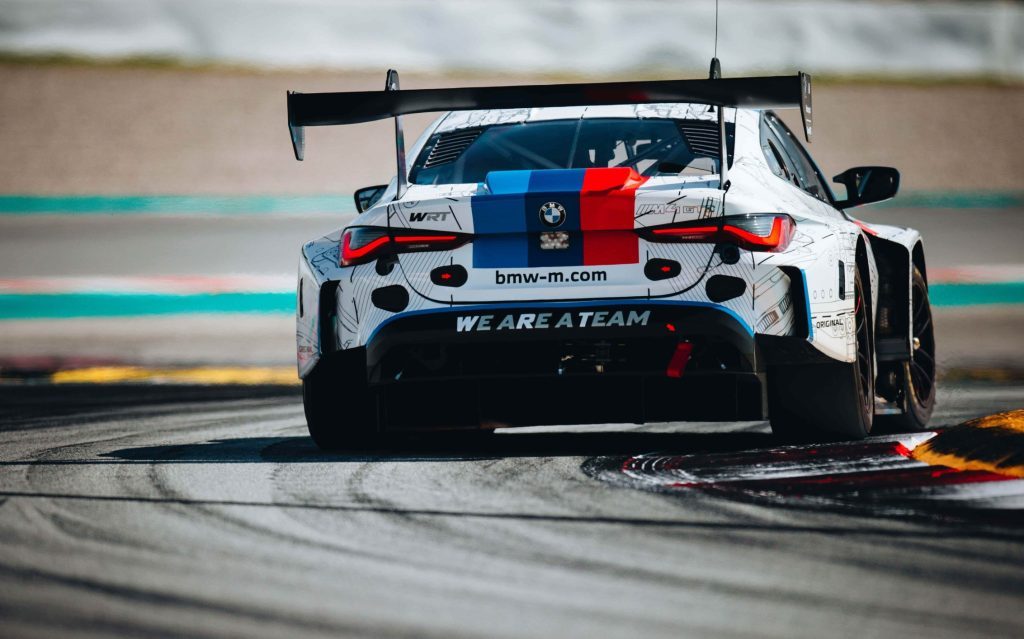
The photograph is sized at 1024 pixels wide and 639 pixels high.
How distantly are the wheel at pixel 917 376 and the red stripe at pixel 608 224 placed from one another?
1.68 meters

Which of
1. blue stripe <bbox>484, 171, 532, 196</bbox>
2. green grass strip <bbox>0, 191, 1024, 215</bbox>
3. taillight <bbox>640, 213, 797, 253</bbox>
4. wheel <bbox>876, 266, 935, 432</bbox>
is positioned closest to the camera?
taillight <bbox>640, 213, 797, 253</bbox>

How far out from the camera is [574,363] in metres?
6.38

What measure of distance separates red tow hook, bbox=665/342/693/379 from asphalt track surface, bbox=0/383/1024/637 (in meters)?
0.38

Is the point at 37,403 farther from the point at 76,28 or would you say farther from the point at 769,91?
the point at 76,28

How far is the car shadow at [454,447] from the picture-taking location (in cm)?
678

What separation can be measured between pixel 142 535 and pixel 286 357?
9.24 metres

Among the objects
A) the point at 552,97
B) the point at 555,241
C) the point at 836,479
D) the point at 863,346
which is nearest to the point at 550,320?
the point at 555,241

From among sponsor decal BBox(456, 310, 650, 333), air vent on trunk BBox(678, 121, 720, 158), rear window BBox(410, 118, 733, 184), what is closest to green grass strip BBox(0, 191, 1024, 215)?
→ rear window BBox(410, 118, 733, 184)

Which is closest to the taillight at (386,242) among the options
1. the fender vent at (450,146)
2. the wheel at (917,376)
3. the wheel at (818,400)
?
the fender vent at (450,146)

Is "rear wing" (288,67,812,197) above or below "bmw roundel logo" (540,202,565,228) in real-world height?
above

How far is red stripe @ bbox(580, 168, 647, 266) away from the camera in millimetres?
6270

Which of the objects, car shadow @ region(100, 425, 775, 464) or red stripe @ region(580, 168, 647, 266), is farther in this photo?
car shadow @ region(100, 425, 775, 464)

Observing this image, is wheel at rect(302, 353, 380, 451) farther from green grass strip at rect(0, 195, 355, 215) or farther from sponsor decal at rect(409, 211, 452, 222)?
green grass strip at rect(0, 195, 355, 215)

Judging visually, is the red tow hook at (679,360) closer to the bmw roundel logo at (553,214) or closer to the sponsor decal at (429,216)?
the bmw roundel logo at (553,214)
